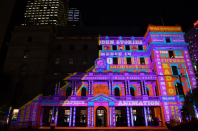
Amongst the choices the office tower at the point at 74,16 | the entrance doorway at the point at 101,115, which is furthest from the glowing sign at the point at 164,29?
the office tower at the point at 74,16

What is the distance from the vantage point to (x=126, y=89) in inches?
1242

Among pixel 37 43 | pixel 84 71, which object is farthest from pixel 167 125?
pixel 37 43

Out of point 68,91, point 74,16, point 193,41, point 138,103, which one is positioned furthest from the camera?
point 74,16

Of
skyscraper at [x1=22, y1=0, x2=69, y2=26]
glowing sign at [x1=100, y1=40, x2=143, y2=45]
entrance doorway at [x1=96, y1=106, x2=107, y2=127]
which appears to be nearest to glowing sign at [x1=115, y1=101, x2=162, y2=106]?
entrance doorway at [x1=96, y1=106, x2=107, y2=127]

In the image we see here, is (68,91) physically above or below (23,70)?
below

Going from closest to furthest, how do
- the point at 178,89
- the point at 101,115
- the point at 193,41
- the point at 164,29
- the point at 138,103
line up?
the point at 138,103
the point at 178,89
the point at 101,115
the point at 164,29
the point at 193,41

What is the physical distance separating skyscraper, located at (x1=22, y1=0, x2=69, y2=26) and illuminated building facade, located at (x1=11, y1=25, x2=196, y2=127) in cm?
9058

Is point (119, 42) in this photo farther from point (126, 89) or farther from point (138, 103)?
point (138, 103)

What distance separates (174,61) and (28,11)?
117 meters

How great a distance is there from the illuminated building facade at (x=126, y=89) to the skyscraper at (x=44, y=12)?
9058 cm

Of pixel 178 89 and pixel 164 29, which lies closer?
pixel 178 89

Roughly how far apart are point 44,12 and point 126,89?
109m

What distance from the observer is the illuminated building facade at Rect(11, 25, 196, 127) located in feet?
97.3

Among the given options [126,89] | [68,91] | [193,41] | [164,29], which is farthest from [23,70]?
[193,41]
